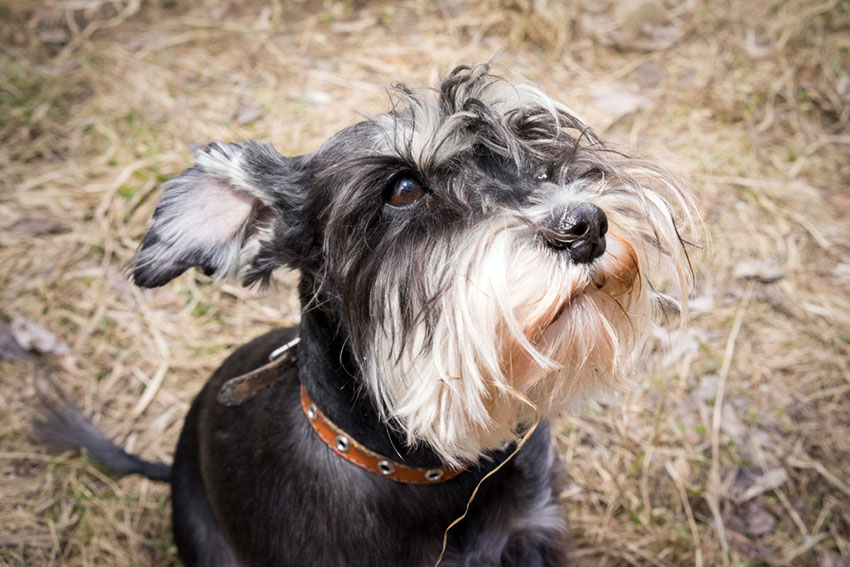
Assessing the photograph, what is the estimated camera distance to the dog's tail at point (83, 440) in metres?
3.10

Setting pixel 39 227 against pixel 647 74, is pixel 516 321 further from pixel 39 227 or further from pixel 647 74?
pixel 647 74

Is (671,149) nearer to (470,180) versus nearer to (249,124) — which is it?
(249,124)

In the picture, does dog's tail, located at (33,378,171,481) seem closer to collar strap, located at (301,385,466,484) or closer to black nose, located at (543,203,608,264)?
collar strap, located at (301,385,466,484)

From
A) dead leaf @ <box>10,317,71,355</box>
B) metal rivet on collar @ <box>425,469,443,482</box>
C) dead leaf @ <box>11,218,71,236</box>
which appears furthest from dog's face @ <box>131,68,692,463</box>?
dead leaf @ <box>11,218,71,236</box>

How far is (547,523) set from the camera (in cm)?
250

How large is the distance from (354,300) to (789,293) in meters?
2.89

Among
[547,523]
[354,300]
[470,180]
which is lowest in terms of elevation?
[547,523]

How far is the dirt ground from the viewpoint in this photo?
124 inches

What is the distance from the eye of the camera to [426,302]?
1.75 m

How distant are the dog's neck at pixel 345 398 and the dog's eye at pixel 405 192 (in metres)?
0.46

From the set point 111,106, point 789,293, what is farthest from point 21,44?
point 789,293

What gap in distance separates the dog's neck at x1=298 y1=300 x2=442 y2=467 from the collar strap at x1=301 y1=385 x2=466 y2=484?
24mm

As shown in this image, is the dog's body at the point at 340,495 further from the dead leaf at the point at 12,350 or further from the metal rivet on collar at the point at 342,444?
the dead leaf at the point at 12,350

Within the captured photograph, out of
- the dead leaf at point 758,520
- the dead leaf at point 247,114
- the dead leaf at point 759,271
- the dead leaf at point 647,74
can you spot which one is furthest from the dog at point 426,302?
the dead leaf at point 647,74
